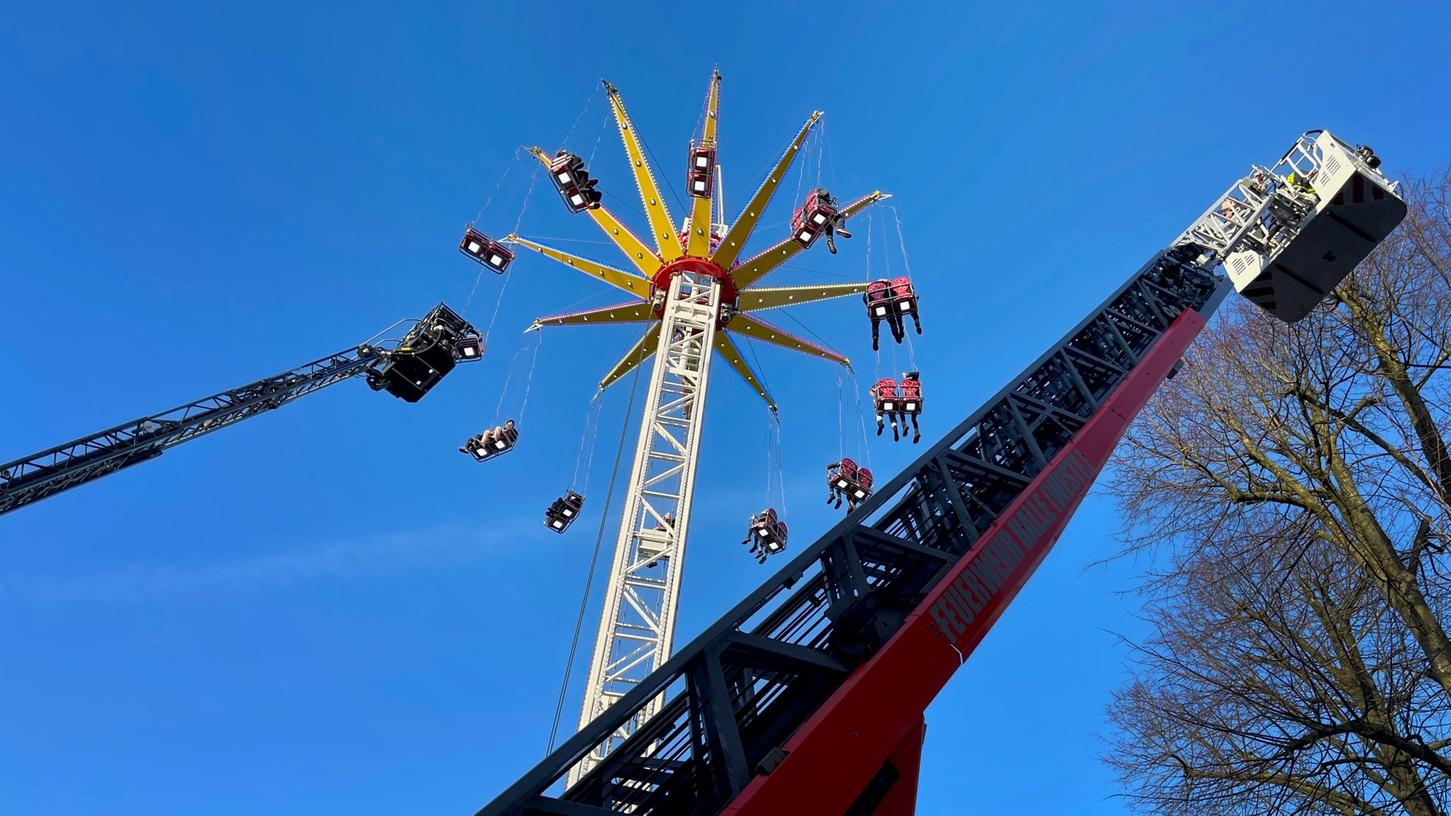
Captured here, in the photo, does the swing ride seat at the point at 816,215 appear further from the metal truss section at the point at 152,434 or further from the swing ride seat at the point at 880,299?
the metal truss section at the point at 152,434

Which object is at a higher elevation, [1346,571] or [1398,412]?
[1398,412]

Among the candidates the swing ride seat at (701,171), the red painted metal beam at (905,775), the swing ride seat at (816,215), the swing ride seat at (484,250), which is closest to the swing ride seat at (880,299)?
the swing ride seat at (816,215)

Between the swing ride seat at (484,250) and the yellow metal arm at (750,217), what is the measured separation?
4.97 m

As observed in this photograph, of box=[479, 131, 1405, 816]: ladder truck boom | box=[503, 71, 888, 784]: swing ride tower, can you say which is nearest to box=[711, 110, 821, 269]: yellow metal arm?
box=[503, 71, 888, 784]: swing ride tower

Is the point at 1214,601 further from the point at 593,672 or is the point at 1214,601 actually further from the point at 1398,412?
the point at 593,672

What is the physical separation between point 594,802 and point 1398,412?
985 centimetres

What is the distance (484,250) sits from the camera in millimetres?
21828

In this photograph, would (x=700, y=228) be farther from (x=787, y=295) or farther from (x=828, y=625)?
(x=828, y=625)

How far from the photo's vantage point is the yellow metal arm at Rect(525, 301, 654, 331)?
2341 cm

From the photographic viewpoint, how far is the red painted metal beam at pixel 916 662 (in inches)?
194

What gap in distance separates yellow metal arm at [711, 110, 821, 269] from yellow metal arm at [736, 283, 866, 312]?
1.34 meters

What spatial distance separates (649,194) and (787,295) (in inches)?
169

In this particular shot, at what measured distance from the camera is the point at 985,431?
867 cm

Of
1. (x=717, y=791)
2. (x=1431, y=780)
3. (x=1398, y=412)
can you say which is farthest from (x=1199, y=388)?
(x=717, y=791)
